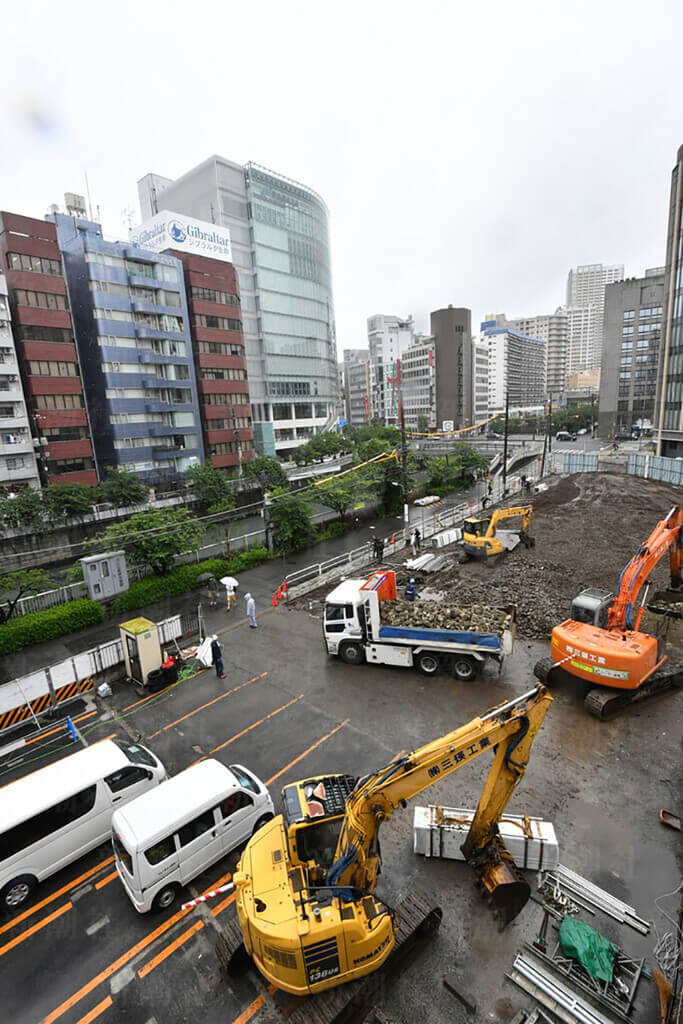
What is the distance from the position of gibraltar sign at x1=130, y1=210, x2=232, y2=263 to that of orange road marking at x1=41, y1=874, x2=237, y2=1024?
64.1 m

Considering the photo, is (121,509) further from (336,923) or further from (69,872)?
(336,923)

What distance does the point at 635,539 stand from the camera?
97.4 feet

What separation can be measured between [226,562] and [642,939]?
23.5 metres

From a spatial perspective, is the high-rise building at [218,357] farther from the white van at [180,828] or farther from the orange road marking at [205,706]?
the white van at [180,828]

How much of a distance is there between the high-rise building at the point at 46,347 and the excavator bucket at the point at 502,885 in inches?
1846

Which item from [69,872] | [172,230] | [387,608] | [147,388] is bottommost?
[69,872]

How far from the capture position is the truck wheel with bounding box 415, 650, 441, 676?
15898 millimetres

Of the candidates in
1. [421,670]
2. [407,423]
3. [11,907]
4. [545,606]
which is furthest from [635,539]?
[407,423]

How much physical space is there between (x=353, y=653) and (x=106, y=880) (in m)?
9.56

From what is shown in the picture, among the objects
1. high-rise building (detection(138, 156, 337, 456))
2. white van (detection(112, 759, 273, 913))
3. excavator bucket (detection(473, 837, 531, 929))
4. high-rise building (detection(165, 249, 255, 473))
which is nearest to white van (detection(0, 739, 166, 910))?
white van (detection(112, 759, 273, 913))

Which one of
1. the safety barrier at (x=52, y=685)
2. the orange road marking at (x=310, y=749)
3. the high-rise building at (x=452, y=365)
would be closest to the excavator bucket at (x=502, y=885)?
the orange road marking at (x=310, y=749)

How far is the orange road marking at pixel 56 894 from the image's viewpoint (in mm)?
8579

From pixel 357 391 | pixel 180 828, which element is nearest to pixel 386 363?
pixel 357 391

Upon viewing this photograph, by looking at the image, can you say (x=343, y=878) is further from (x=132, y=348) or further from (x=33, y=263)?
(x=132, y=348)
